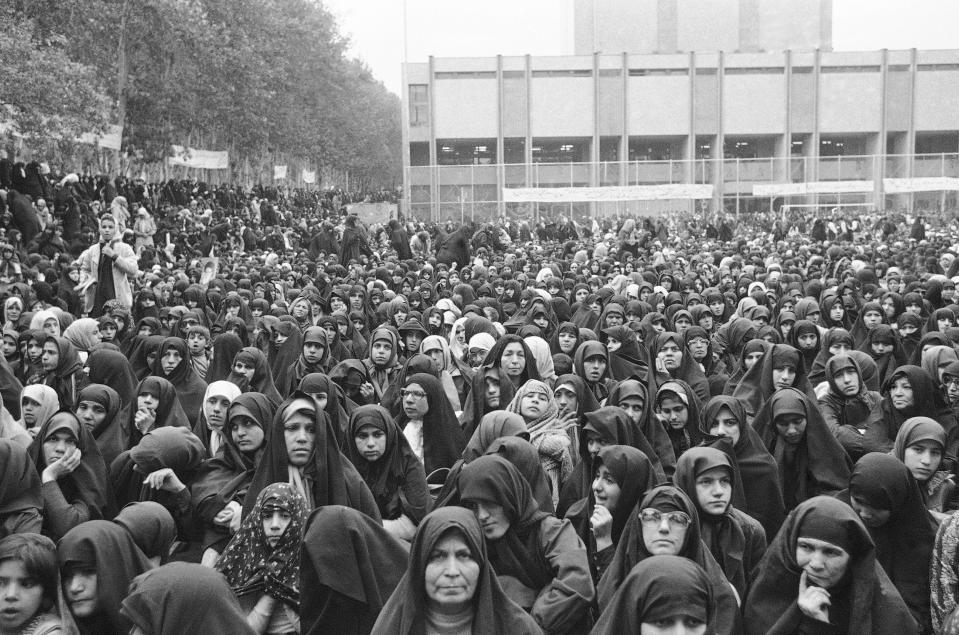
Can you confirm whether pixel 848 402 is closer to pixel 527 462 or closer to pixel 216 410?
pixel 527 462

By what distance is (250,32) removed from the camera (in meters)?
32.4

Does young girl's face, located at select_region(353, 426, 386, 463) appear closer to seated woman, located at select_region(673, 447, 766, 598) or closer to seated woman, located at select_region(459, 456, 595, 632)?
seated woman, located at select_region(459, 456, 595, 632)

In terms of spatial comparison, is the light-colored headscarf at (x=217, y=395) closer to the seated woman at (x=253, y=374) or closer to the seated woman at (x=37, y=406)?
the seated woman at (x=37, y=406)

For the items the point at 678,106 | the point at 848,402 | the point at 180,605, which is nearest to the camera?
the point at 180,605

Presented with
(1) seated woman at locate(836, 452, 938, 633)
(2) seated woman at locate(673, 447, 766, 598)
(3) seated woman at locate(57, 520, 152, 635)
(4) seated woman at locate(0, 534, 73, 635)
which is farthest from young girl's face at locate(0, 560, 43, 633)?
(1) seated woman at locate(836, 452, 938, 633)

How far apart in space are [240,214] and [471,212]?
33.6 ft

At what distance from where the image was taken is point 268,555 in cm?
380

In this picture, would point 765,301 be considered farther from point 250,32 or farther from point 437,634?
point 250,32

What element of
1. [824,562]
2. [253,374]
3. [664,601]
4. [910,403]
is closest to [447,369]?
[253,374]

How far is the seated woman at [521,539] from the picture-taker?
372cm

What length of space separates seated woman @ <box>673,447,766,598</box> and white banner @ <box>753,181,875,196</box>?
111 ft

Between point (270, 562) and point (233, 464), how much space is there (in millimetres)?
1140

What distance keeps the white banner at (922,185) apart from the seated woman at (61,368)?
115ft

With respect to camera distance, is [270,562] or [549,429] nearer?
[270,562]
